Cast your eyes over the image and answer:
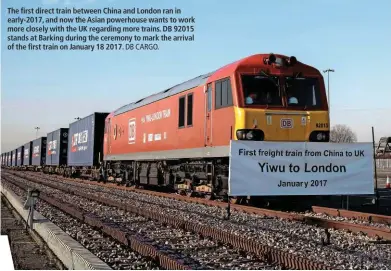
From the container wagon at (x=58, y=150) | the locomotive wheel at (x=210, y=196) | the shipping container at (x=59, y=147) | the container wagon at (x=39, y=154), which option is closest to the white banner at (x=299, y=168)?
the locomotive wheel at (x=210, y=196)

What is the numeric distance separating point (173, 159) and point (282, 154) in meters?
6.48

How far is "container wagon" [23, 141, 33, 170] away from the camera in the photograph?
5822 centimetres

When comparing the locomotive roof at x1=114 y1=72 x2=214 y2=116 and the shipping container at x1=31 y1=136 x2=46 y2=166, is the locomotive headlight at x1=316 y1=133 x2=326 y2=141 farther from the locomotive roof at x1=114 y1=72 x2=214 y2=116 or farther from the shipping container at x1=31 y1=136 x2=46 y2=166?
the shipping container at x1=31 y1=136 x2=46 y2=166

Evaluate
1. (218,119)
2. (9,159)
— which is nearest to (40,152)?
(9,159)

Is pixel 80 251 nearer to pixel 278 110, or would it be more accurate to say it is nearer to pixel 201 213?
pixel 201 213

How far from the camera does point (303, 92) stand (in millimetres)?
11602

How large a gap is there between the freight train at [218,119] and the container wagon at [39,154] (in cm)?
3116

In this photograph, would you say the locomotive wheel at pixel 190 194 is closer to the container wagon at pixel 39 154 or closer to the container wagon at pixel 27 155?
the container wagon at pixel 39 154

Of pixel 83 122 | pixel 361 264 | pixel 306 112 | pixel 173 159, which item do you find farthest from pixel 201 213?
pixel 83 122

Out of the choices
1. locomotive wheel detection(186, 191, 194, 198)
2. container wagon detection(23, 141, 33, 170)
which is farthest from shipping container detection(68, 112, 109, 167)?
container wagon detection(23, 141, 33, 170)

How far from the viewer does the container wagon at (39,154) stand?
49375mm

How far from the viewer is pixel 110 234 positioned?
8.40 m

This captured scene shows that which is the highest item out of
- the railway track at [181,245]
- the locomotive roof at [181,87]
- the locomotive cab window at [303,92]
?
the locomotive roof at [181,87]

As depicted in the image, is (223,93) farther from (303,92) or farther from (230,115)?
(303,92)
